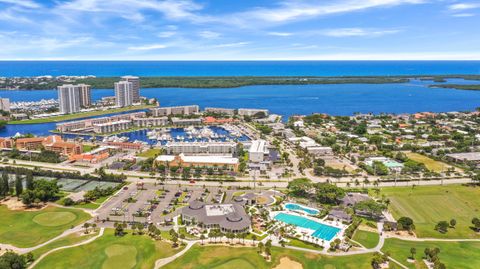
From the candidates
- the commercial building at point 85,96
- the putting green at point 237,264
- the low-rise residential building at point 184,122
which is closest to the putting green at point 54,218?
the putting green at point 237,264

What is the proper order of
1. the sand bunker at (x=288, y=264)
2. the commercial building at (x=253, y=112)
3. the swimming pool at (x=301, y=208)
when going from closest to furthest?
1. the sand bunker at (x=288, y=264)
2. the swimming pool at (x=301, y=208)
3. the commercial building at (x=253, y=112)

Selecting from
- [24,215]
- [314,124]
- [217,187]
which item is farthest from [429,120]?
[24,215]

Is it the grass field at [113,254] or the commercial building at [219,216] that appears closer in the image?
the grass field at [113,254]

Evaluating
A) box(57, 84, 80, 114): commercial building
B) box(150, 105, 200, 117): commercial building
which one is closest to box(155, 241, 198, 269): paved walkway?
box(150, 105, 200, 117): commercial building

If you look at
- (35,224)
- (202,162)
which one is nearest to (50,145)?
(202,162)

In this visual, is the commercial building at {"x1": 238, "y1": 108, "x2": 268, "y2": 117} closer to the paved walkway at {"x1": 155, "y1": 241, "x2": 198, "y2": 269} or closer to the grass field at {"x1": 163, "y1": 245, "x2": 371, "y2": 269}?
the grass field at {"x1": 163, "y1": 245, "x2": 371, "y2": 269}

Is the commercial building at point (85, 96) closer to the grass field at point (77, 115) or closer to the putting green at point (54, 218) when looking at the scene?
the grass field at point (77, 115)
